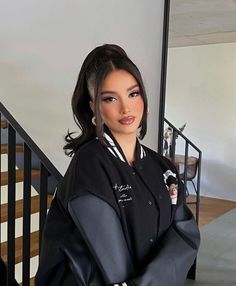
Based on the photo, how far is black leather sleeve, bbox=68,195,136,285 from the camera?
0.85 m

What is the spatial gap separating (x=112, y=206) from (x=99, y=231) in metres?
0.06

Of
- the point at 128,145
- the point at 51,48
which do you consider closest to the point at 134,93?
the point at 128,145

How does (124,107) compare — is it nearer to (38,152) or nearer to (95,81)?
(95,81)

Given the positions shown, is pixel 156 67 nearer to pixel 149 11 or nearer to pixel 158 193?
pixel 149 11

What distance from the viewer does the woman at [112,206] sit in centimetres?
86

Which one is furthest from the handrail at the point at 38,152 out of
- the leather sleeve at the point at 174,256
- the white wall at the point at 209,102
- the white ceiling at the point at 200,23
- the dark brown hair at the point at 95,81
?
the white ceiling at the point at 200,23

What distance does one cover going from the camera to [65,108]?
2.97 meters

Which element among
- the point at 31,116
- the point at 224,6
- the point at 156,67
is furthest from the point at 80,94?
the point at 224,6

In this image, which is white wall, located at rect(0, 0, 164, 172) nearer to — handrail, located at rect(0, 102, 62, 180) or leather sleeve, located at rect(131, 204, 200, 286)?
handrail, located at rect(0, 102, 62, 180)

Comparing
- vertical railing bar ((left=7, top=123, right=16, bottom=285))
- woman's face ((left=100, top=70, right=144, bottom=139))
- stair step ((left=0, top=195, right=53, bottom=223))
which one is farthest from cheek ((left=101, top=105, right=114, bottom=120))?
stair step ((left=0, top=195, right=53, bottom=223))

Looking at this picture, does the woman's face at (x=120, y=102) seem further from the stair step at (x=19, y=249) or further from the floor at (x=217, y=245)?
the floor at (x=217, y=245)

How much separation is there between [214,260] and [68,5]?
238 centimetres

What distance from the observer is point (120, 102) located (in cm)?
93

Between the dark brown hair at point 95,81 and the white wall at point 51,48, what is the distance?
1.92m
